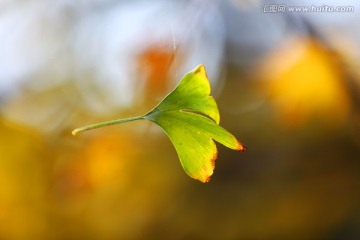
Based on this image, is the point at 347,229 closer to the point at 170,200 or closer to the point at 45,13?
the point at 170,200

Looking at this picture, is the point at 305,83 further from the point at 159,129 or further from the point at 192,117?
the point at 192,117

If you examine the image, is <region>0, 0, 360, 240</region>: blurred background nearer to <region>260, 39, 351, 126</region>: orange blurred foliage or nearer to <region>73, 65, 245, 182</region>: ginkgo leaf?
<region>260, 39, 351, 126</region>: orange blurred foliage

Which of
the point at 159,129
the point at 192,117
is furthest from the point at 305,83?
the point at 192,117

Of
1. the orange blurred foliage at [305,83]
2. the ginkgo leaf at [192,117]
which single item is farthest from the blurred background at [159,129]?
the ginkgo leaf at [192,117]

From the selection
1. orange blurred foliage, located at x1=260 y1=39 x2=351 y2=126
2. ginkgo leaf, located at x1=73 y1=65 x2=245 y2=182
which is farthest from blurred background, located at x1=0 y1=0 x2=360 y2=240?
ginkgo leaf, located at x1=73 y1=65 x2=245 y2=182

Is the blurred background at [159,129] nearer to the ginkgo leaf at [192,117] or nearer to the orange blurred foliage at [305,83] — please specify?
the orange blurred foliage at [305,83]

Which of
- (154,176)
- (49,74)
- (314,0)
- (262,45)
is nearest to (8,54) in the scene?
(49,74)
